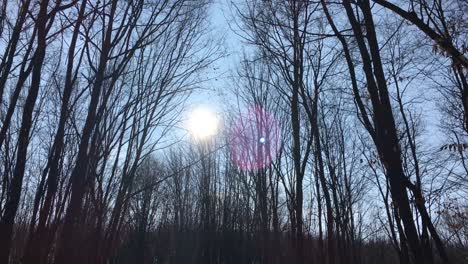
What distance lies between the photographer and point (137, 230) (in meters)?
23.7

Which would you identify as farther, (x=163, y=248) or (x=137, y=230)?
(x=163, y=248)

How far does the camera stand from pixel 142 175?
2302cm

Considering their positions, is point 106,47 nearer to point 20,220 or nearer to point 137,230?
point 20,220

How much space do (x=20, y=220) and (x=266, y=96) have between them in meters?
15.7

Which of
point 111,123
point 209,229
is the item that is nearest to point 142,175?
point 209,229

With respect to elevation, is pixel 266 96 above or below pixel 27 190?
above

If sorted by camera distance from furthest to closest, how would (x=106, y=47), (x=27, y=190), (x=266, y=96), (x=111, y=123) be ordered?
(x=27, y=190)
(x=266, y=96)
(x=111, y=123)
(x=106, y=47)

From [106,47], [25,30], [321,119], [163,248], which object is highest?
[321,119]

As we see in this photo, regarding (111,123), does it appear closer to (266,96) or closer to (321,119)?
(266,96)

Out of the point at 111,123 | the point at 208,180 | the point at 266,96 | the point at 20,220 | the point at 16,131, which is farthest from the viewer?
the point at 208,180

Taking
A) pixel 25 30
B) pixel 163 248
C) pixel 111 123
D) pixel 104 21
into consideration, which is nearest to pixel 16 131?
pixel 111 123

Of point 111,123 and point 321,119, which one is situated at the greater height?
point 321,119

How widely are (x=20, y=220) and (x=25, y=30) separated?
1698cm

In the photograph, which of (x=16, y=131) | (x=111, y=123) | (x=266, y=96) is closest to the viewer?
(x=111, y=123)
